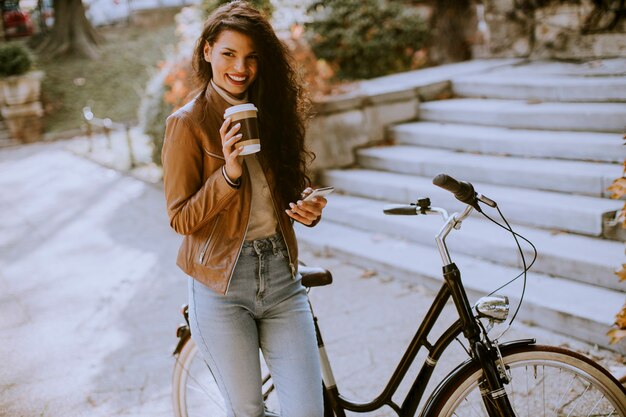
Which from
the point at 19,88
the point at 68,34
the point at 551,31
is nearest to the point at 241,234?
the point at 551,31

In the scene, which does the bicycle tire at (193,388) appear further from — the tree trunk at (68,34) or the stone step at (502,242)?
the tree trunk at (68,34)

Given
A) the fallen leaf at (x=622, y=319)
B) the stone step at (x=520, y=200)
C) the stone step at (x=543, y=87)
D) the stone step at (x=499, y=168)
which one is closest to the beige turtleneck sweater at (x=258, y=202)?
the fallen leaf at (x=622, y=319)

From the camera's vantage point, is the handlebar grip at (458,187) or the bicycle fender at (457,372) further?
the bicycle fender at (457,372)

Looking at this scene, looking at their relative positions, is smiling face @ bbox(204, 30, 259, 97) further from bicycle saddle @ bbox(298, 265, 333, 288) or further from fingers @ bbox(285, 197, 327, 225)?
bicycle saddle @ bbox(298, 265, 333, 288)

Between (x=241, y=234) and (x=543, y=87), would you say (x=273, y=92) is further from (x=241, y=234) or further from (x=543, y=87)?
(x=543, y=87)

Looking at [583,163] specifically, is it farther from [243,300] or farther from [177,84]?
[177,84]

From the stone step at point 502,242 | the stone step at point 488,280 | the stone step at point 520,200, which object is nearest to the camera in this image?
the stone step at point 488,280

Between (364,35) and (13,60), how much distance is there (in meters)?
8.85

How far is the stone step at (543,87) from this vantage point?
629cm

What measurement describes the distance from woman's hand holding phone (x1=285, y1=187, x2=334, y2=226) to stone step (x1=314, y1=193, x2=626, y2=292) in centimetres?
273

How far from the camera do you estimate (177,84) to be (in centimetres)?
847

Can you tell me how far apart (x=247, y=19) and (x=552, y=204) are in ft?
11.6

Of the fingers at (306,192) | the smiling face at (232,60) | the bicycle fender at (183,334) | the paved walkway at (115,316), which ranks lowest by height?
the paved walkway at (115,316)

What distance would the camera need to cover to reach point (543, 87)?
22.6 ft
